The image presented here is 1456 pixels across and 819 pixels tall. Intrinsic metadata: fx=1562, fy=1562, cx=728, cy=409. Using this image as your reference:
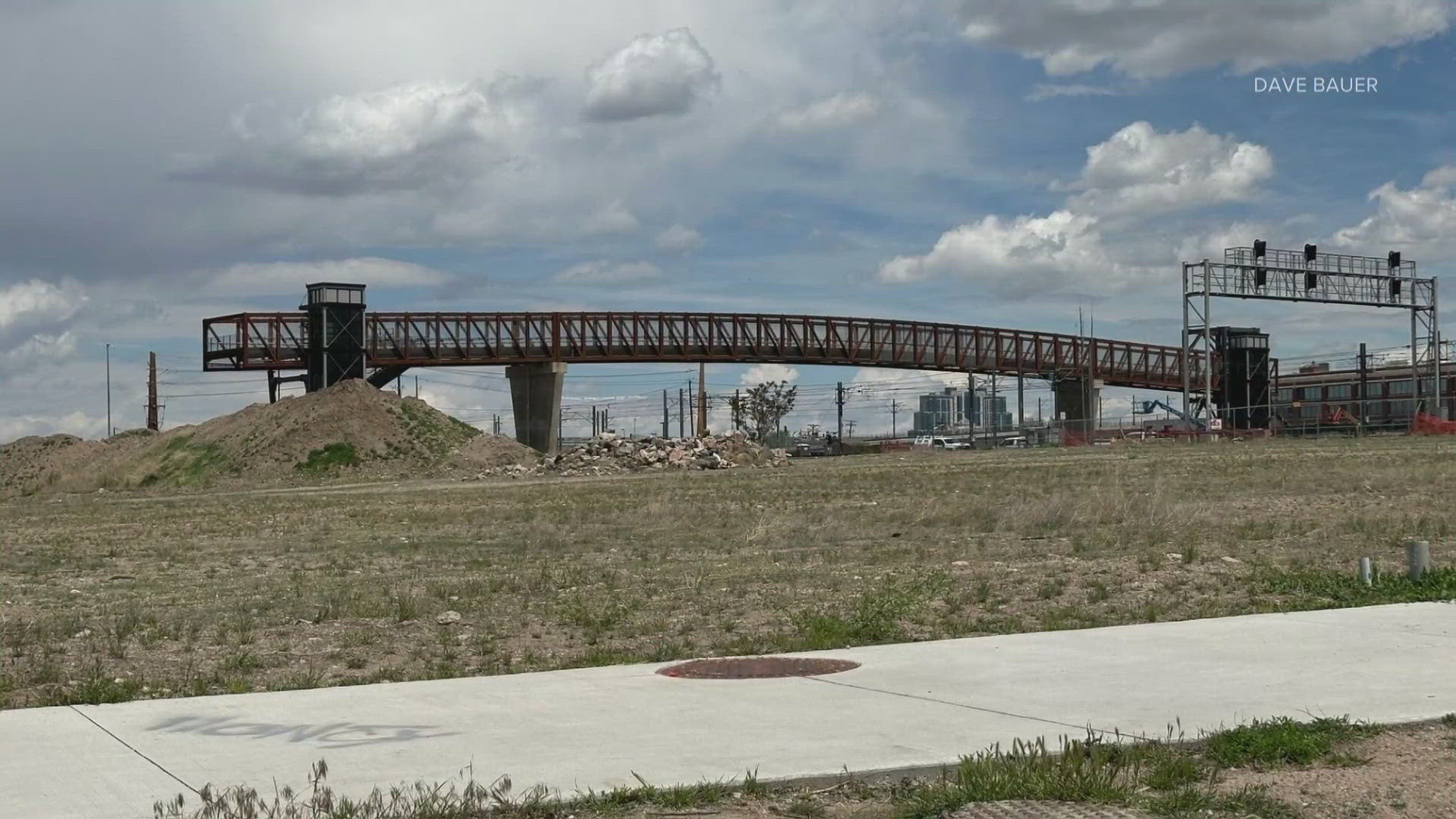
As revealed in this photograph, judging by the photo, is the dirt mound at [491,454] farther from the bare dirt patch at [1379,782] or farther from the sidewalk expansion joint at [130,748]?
the bare dirt patch at [1379,782]

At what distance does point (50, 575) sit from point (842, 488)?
2336 centimetres

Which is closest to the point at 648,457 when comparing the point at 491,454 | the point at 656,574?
the point at 491,454

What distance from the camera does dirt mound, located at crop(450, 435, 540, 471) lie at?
6925cm

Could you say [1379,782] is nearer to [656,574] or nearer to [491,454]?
[656,574]

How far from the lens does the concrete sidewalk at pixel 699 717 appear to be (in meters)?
6.85

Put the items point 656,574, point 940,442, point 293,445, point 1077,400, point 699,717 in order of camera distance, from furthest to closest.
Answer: point 940,442 < point 1077,400 < point 293,445 < point 656,574 < point 699,717

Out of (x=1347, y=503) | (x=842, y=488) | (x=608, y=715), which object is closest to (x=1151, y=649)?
(x=608, y=715)

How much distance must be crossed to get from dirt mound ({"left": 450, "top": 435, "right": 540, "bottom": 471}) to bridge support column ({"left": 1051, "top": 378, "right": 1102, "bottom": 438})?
3722cm

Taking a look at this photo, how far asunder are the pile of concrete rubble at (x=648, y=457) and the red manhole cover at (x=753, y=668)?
52.0m

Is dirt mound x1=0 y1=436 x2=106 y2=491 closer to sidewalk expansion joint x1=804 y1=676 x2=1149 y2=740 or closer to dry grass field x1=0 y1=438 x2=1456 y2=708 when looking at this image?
dry grass field x1=0 y1=438 x2=1456 y2=708

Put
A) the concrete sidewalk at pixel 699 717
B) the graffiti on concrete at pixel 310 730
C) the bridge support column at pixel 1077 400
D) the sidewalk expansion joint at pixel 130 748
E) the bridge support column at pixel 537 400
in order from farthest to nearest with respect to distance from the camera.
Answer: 1. the bridge support column at pixel 1077 400
2. the bridge support column at pixel 537 400
3. the graffiti on concrete at pixel 310 730
4. the concrete sidewalk at pixel 699 717
5. the sidewalk expansion joint at pixel 130 748

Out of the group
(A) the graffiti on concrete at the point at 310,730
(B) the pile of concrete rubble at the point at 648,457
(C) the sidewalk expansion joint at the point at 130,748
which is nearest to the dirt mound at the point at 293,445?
(B) the pile of concrete rubble at the point at 648,457

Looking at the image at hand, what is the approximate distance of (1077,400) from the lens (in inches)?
3962

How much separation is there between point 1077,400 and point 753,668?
93403mm
